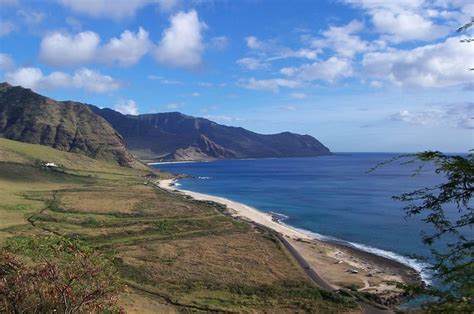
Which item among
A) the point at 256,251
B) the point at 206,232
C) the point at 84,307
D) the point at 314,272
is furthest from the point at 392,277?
the point at 84,307

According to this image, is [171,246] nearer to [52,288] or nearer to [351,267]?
[351,267]

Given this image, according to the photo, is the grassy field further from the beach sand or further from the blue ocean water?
the blue ocean water

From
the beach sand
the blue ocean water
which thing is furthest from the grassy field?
the blue ocean water

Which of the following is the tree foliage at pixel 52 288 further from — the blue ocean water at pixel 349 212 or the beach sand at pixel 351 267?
the blue ocean water at pixel 349 212

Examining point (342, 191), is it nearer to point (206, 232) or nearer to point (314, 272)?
point (206, 232)

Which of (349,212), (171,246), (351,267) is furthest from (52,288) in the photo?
(349,212)
